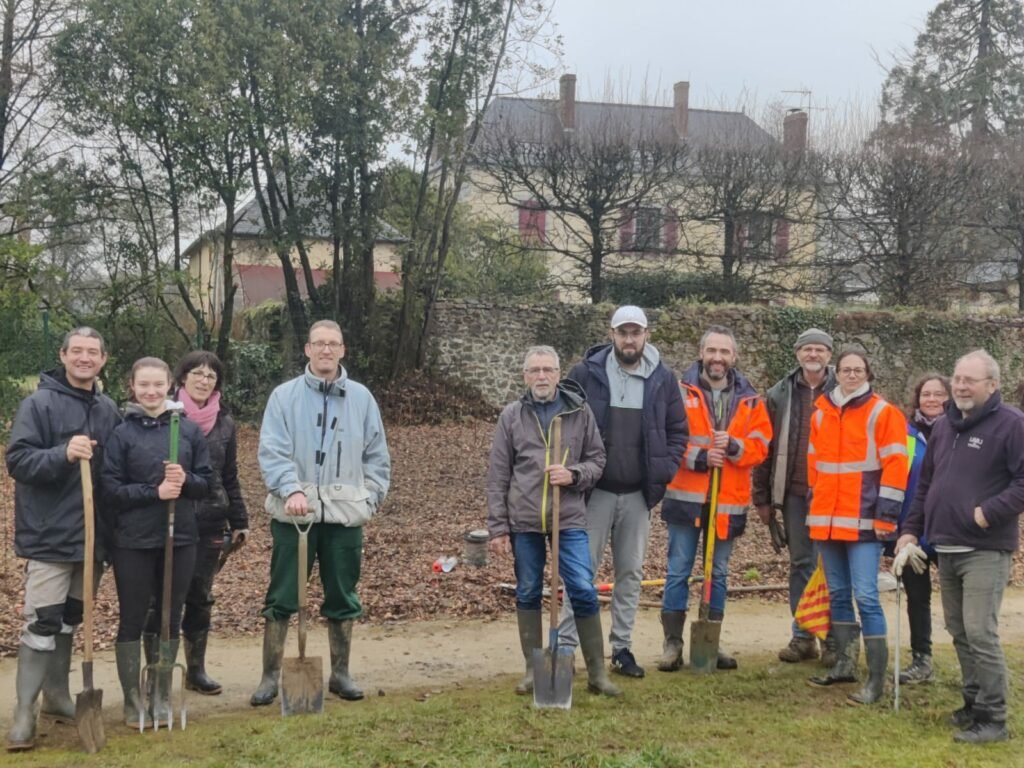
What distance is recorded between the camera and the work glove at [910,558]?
4633mm

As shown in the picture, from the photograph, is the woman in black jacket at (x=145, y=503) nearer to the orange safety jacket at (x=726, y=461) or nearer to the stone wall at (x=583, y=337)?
the orange safety jacket at (x=726, y=461)


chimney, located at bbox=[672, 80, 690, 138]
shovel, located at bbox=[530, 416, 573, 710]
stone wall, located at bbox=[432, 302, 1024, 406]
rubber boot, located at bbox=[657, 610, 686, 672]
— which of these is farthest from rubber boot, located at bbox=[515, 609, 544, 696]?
chimney, located at bbox=[672, 80, 690, 138]

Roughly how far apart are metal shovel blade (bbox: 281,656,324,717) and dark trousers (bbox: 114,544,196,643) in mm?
633

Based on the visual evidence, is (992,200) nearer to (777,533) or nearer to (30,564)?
(777,533)

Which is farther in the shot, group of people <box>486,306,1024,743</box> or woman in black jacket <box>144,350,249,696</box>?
woman in black jacket <box>144,350,249,696</box>

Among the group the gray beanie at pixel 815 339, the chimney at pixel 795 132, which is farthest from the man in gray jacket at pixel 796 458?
the chimney at pixel 795 132

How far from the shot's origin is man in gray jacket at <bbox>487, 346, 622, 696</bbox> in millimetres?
4773

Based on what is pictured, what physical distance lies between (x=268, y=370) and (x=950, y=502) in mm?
14638

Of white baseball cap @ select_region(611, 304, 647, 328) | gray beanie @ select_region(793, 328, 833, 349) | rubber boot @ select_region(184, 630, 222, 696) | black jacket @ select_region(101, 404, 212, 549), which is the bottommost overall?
rubber boot @ select_region(184, 630, 222, 696)

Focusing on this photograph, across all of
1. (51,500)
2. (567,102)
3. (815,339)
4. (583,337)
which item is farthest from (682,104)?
(51,500)

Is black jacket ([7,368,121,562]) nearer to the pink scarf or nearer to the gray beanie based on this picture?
the pink scarf

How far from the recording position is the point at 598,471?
4.81 metres

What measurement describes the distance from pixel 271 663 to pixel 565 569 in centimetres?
155

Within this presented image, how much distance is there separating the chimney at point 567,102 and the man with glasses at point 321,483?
15943mm
